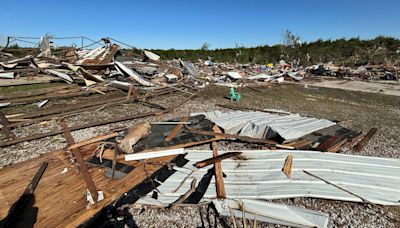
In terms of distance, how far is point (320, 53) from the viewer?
79.0 feet

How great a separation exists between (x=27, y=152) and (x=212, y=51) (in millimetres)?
28868

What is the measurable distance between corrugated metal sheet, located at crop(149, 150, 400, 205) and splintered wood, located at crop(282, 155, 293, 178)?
0.20ft

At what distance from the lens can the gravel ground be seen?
254cm

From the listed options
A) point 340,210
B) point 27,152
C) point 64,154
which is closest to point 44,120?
point 27,152

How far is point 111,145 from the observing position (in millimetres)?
3938

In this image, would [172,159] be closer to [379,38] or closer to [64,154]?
[64,154]

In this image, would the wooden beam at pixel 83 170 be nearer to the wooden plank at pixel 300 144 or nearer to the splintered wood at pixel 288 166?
the splintered wood at pixel 288 166

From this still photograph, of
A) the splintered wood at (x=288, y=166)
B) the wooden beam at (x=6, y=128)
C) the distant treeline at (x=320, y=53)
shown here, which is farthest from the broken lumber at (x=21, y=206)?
the distant treeline at (x=320, y=53)

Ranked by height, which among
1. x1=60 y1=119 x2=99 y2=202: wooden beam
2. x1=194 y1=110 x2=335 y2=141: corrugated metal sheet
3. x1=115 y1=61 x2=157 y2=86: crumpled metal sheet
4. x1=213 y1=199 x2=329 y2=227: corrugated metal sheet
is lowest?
x1=213 y1=199 x2=329 y2=227: corrugated metal sheet

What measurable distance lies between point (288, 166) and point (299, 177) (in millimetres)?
238

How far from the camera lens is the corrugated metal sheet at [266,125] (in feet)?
14.9

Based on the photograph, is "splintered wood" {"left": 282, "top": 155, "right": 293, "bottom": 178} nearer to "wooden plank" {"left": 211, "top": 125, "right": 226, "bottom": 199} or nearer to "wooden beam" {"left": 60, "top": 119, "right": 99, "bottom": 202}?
"wooden plank" {"left": 211, "top": 125, "right": 226, "bottom": 199}

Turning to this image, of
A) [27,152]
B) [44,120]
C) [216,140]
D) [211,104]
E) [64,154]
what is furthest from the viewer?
[211,104]

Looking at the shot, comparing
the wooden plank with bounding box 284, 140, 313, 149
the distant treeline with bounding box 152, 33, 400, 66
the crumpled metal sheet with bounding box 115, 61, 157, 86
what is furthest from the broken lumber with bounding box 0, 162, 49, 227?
the distant treeline with bounding box 152, 33, 400, 66
